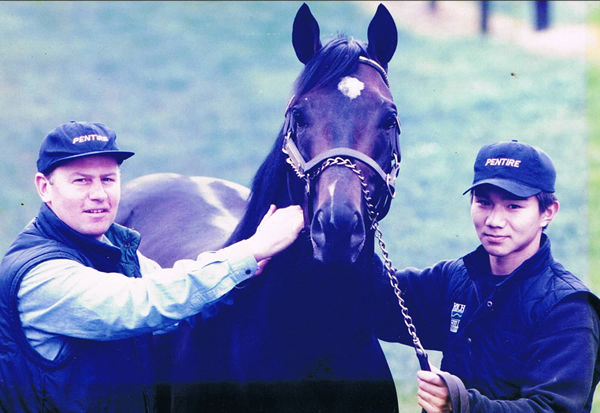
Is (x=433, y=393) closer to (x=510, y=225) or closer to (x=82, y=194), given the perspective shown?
(x=510, y=225)

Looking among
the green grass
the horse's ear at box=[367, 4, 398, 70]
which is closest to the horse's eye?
the horse's ear at box=[367, 4, 398, 70]

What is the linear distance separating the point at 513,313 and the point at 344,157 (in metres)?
0.86

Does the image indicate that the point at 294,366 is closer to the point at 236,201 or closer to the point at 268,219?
the point at 268,219

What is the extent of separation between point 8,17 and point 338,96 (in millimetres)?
2148

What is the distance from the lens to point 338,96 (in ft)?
8.78

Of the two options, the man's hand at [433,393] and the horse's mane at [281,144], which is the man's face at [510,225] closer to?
the man's hand at [433,393]

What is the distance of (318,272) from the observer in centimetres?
278

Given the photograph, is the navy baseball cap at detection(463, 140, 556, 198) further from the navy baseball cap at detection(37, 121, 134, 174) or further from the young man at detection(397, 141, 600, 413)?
the navy baseball cap at detection(37, 121, 134, 174)

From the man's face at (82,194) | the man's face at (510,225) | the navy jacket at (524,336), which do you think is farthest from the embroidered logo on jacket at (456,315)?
the man's face at (82,194)

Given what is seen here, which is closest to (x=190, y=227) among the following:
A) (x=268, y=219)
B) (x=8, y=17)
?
(x=8, y=17)

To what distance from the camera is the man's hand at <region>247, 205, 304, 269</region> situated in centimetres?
272

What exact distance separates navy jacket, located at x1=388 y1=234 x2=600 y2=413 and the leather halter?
1.70ft

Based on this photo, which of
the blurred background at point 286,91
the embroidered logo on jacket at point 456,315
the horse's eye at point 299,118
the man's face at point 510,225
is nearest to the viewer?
the horse's eye at point 299,118

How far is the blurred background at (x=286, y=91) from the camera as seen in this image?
13.6 feet
